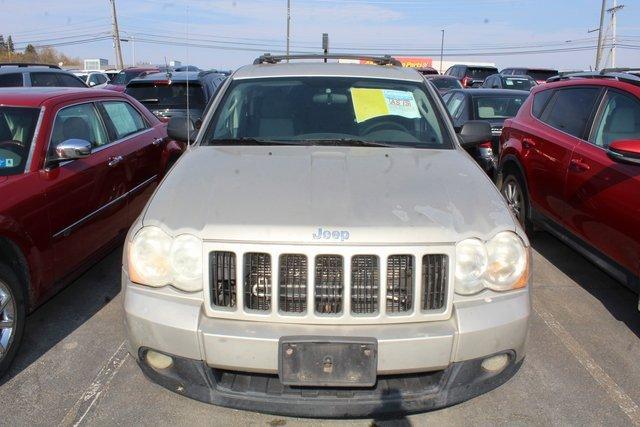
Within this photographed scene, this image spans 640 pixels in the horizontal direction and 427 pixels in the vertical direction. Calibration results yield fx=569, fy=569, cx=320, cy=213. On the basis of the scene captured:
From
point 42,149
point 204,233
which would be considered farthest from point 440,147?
point 42,149

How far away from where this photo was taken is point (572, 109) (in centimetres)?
514

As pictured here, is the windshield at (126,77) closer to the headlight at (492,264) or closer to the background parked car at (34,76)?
the background parked car at (34,76)

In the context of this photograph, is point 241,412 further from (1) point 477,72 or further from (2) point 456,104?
(1) point 477,72

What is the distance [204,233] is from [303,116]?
158 centimetres

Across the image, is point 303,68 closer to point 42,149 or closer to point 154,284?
point 42,149

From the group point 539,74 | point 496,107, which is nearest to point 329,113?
point 496,107

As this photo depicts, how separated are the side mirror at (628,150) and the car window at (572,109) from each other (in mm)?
1085

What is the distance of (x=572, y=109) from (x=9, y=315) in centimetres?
474

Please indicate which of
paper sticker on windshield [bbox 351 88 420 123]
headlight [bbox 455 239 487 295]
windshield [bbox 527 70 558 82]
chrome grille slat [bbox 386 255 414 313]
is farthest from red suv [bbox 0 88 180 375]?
windshield [bbox 527 70 558 82]

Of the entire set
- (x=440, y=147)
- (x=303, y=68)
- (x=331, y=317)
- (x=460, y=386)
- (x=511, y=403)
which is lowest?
(x=511, y=403)

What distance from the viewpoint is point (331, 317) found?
247cm

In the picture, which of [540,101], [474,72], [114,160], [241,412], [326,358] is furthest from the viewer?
[474,72]

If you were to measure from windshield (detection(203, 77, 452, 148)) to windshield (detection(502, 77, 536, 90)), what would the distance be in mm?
13667

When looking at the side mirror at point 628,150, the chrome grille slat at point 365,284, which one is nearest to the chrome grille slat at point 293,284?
the chrome grille slat at point 365,284
